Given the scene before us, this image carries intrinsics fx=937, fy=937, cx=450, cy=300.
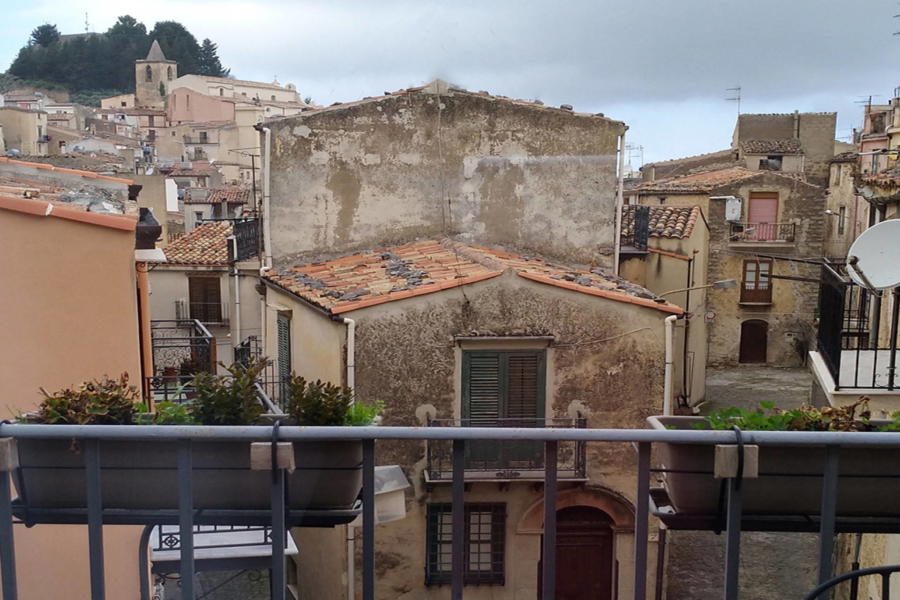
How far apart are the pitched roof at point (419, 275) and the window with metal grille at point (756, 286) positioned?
17781 millimetres

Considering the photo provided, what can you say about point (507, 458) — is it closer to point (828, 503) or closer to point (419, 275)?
point (419, 275)

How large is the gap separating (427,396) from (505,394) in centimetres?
97

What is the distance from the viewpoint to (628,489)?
12.1 metres

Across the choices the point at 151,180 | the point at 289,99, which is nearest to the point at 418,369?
the point at 151,180

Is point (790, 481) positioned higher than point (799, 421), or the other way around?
point (799, 421)

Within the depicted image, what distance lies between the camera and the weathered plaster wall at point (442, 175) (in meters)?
14.0

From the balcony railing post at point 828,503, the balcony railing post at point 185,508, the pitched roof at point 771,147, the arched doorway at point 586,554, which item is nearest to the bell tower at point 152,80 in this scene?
the pitched roof at point 771,147

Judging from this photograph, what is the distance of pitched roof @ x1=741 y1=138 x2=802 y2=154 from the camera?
35.9 m

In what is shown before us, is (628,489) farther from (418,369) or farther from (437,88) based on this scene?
(437,88)

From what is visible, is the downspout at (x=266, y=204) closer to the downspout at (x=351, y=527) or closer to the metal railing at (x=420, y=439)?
the downspout at (x=351, y=527)

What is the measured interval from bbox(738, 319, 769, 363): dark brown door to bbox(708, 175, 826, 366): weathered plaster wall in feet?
0.58

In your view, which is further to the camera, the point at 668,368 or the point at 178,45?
the point at 178,45

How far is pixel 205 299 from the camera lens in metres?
24.9

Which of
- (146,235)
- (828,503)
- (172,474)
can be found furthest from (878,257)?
(172,474)
